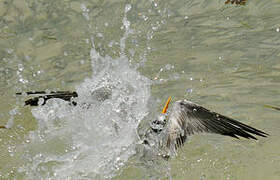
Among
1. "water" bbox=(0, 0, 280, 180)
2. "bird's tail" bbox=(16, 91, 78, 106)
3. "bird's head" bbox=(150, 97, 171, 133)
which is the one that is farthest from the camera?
"bird's tail" bbox=(16, 91, 78, 106)

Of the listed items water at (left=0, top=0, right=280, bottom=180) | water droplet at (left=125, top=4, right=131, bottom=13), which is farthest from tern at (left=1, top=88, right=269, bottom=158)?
water droplet at (left=125, top=4, right=131, bottom=13)

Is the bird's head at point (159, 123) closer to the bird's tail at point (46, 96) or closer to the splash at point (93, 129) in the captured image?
the splash at point (93, 129)

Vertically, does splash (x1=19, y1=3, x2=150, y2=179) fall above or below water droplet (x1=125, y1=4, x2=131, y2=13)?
below

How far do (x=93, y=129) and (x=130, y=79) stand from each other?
884 mm

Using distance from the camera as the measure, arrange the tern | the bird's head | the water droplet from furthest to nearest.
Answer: the water droplet, the bird's head, the tern

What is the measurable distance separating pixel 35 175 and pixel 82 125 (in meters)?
0.92

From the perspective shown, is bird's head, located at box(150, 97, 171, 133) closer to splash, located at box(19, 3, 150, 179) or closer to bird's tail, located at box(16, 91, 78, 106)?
splash, located at box(19, 3, 150, 179)

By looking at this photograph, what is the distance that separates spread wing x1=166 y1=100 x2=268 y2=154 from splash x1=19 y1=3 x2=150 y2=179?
61 cm

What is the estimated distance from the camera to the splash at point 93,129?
520cm

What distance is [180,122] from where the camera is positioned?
5078mm

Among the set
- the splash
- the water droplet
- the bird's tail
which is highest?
the water droplet

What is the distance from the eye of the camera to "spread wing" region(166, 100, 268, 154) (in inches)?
184

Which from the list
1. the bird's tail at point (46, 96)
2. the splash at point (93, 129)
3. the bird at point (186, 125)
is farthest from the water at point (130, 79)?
the bird at point (186, 125)

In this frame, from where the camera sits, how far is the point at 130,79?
19.5 ft
